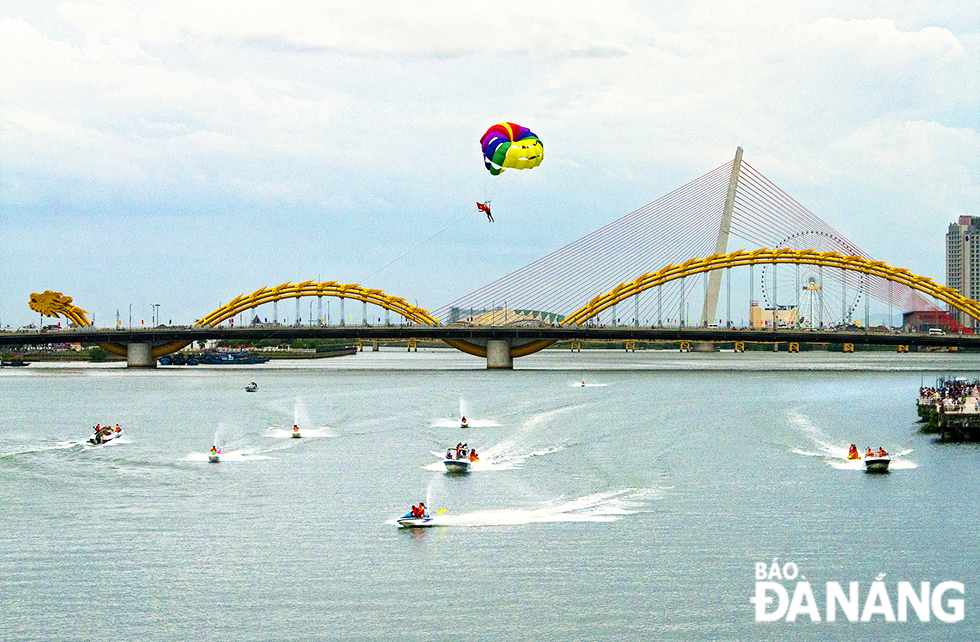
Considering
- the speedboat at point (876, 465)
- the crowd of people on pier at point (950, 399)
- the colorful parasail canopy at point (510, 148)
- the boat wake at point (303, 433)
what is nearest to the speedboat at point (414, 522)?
the speedboat at point (876, 465)

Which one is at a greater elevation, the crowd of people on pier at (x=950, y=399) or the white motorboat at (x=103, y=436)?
the crowd of people on pier at (x=950, y=399)

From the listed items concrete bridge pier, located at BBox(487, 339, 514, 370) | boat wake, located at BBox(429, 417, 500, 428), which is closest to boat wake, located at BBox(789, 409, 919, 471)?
boat wake, located at BBox(429, 417, 500, 428)

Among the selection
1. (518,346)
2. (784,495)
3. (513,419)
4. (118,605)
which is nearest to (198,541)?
(118,605)

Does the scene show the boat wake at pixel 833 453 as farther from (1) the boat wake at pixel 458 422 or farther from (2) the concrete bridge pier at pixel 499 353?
(2) the concrete bridge pier at pixel 499 353

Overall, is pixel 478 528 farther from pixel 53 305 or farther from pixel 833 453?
pixel 53 305

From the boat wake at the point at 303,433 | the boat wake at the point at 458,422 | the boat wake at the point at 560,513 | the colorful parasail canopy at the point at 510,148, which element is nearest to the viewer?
the boat wake at the point at 560,513

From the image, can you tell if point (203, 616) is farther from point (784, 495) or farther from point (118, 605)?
point (784, 495)

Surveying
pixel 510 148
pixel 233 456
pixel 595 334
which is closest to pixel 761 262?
pixel 595 334
